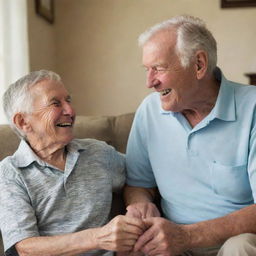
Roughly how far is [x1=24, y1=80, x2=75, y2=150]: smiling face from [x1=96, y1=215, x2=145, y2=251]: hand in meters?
0.38

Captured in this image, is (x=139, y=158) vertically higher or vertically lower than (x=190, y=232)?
higher

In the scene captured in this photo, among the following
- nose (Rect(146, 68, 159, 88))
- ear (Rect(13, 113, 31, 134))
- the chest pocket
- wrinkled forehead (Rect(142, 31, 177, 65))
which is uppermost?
wrinkled forehead (Rect(142, 31, 177, 65))

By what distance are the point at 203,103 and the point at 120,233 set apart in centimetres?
58

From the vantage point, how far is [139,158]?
1.69m

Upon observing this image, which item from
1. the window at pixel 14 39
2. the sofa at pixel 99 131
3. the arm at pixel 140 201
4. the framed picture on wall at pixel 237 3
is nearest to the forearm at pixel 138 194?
the arm at pixel 140 201

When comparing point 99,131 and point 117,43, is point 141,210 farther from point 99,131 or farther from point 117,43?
point 117,43

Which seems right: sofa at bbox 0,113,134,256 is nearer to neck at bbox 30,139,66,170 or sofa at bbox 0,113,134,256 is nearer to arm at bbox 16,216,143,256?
neck at bbox 30,139,66,170

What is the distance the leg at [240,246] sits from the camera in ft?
3.88

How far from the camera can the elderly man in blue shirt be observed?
1462 mm

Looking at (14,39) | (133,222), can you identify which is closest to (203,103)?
(133,222)

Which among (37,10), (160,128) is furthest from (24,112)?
(37,10)

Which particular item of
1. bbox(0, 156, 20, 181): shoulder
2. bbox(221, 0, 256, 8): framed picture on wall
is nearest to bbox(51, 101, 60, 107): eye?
bbox(0, 156, 20, 181): shoulder

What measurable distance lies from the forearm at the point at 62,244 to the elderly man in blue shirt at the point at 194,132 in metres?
0.18

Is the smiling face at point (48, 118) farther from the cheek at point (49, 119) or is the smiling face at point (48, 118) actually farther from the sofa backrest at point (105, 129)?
the sofa backrest at point (105, 129)
